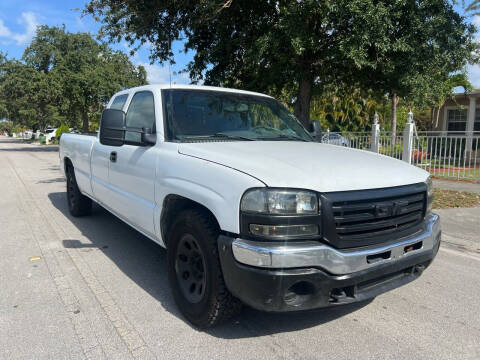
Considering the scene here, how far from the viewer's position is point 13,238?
536 centimetres

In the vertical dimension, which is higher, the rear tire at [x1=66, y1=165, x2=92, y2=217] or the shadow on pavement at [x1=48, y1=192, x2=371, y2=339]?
the rear tire at [x1=66, y1=165, x2=92, y2=217]

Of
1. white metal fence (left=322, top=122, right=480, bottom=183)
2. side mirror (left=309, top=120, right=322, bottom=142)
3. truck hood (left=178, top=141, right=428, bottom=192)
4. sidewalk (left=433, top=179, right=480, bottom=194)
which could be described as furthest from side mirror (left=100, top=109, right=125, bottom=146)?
white metal fence (left=322, top=122, right=480, bottom=183)

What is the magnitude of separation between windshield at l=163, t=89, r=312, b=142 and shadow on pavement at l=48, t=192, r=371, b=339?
60.2 inches

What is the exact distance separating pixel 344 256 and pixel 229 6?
25.3 feet

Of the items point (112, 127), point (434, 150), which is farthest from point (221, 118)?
point (434, 150)

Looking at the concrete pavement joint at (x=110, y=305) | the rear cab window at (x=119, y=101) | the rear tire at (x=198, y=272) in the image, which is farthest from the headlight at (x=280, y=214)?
the rear cab window at (x=119, y=101)

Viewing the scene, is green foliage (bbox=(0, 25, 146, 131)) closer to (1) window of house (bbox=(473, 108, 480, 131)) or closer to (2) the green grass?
(1) window of house (bbox=(473, 108, 480, 131))

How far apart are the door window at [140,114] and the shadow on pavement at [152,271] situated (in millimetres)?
1440

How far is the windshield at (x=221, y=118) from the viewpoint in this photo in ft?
11.6

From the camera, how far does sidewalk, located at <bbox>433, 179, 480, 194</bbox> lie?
9168mm

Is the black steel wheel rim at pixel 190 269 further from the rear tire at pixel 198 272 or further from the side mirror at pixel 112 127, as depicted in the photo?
the side mirror at pixel 112 127

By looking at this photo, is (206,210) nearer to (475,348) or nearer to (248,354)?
(248,354)

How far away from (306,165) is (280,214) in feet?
1.69

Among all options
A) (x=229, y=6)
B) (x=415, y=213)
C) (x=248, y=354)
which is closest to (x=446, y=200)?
(x=415, y=213)
